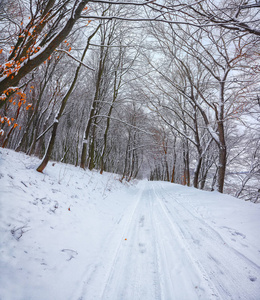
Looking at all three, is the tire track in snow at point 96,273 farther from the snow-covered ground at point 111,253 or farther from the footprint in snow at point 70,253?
the footprint in snow at point 70,253

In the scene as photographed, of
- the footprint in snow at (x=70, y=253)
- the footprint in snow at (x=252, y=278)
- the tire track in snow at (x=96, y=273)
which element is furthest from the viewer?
the footprint in snow at (x=70, y=253)

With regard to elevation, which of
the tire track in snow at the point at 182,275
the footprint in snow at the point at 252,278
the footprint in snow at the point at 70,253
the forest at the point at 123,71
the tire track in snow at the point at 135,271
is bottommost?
the footprint in snow at the point at 70,253

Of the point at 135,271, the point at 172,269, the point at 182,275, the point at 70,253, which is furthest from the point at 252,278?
the point at 70,253

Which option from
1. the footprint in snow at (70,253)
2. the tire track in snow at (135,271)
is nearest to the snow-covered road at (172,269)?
the tire track in snow at (135,271)

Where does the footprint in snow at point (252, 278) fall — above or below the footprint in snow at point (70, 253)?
above

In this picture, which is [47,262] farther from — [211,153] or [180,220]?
[211,153]

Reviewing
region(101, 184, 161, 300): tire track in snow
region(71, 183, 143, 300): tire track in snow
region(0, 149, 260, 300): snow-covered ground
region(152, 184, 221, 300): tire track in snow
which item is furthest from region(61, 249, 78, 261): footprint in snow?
region(152, 184, 221, 300): tire track in snow

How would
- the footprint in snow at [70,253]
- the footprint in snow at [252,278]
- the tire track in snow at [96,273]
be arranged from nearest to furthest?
the tire track in snow at [96,273], the footprint in snow at [252,278], the footprint in snow at [70,253]

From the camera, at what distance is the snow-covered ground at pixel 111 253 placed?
4.95 ft

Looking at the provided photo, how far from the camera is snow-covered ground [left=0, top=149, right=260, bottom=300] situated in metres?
1.51

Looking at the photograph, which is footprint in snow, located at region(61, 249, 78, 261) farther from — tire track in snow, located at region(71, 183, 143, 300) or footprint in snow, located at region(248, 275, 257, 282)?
footprint in snow, located at region(248, 275, 257, 282)

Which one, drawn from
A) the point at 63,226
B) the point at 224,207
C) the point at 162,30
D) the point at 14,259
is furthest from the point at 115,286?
the point at 162,30

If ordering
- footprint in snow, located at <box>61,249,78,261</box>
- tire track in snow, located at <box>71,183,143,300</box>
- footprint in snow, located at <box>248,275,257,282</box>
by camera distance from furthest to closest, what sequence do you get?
footprint in snow, located at <box>61,249,78,261</box>, footprint in snow, located at <box>248,275,257,282</box>, tire track in snow, located at <box>71,183,143,300</box>

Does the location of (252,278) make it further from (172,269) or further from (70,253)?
(70,253)
